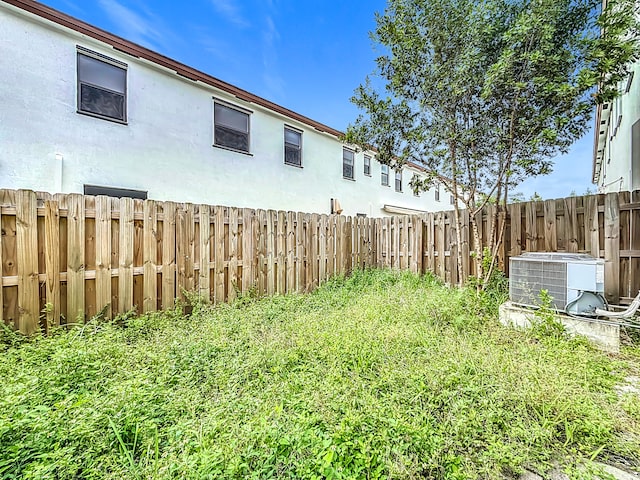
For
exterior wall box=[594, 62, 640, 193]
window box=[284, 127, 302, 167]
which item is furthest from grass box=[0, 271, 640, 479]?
window box=[284, 127, 302, 167]

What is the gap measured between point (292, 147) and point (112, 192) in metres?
5.95

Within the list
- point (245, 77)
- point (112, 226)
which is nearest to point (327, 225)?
point (112, 226)

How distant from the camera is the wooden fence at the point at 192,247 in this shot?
3197 millimetres

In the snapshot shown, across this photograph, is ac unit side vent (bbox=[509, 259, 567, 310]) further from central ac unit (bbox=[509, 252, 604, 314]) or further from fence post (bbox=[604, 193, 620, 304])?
fence post (bbox=[604, 193, 620, 304])

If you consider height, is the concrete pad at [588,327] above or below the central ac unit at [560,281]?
below

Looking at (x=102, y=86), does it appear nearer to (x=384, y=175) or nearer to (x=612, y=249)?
(x=612, y=249)

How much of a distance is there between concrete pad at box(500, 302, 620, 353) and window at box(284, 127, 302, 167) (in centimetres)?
850

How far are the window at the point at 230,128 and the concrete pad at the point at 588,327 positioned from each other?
27.0 ft

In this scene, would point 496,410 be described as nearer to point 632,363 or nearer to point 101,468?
point 632,363

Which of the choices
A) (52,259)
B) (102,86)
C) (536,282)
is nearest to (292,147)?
(102,86)

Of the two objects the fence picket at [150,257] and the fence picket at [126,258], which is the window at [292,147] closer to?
the fence picket at [150,257]

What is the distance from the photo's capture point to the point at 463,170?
5148 millimetres

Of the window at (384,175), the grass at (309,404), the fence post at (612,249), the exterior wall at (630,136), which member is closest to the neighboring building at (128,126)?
the grass at (309,404)

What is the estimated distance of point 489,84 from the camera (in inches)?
161
